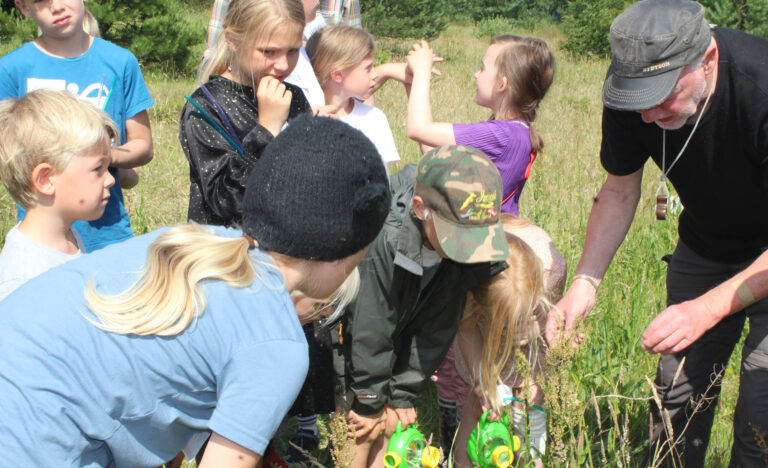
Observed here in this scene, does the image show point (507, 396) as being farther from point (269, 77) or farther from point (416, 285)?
point (269, 77)

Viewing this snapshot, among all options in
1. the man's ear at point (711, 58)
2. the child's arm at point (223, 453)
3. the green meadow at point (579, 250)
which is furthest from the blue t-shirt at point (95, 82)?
the man's ear at point (711, 58)

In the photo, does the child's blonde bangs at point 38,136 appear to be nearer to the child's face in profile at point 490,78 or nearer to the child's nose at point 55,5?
the child's nose at point 55,5

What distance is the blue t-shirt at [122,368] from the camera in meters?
1.36

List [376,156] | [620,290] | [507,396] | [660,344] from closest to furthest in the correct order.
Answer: [376,156]
[660,344]
[507,396]
[620,290]

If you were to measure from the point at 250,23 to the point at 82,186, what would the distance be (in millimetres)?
859

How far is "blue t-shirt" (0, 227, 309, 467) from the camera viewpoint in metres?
1.36

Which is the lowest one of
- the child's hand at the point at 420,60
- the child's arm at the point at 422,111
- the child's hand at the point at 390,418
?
the child's hand at the point at 390,418

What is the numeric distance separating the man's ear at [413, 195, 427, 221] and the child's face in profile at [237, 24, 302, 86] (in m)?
0.81

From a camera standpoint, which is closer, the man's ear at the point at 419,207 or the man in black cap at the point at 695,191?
the man in black cap at the point at 695,191

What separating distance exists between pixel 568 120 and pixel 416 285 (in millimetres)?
6568

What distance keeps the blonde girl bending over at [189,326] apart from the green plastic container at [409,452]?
34.9 inches

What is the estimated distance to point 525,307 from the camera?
2373 mm

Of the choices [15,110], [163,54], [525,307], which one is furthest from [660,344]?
[163,54]

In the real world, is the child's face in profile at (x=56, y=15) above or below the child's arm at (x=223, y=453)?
above
